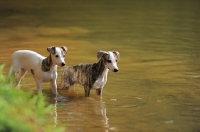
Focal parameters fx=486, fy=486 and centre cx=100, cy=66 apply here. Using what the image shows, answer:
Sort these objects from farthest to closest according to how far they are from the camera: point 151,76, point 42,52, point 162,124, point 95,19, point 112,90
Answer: point 95,19, point 42,52, point 151,76, point 112,90, point 162,124

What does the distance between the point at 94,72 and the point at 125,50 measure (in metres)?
3.68

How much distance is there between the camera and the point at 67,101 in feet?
19.6

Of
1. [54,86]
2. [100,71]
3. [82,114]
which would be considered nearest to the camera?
[82,114]

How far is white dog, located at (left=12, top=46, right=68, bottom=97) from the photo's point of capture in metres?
5.74

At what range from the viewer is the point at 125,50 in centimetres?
951

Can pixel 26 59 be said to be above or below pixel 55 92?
above

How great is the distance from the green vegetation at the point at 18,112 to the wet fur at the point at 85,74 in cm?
469

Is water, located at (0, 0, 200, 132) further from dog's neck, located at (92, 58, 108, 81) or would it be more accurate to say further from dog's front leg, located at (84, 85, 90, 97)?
dog's neck, located at (92, 58, 108, 81)

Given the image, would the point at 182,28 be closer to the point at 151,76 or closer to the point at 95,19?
the point at 95,19

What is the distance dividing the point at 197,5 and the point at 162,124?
446 inches

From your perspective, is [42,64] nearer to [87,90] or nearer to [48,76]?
[48,76]

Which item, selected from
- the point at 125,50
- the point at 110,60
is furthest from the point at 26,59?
the point at 125,50

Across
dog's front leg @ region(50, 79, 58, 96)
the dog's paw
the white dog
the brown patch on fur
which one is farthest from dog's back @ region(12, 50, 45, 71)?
the dog's paw

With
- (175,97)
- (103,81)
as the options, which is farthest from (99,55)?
(175,97)
